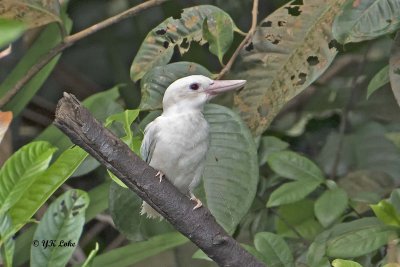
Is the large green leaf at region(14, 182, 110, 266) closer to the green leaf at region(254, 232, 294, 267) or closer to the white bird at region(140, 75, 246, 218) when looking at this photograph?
the green leaf at region(254, 232, 294, 267)

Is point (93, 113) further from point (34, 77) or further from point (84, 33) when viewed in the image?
point (84, 33)

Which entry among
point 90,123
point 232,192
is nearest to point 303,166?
point 232,192

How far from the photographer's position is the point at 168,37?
212 centimetres

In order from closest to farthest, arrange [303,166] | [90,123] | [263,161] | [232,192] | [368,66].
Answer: [90,123] < [232,192] < [303,166] < [263,161] < [368,66]

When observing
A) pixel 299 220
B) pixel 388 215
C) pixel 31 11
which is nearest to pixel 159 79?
pixel 31 11

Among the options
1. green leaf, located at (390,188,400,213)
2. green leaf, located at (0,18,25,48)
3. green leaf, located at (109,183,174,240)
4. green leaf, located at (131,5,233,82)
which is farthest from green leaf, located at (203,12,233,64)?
green leaf, located at (0,18,25,48)

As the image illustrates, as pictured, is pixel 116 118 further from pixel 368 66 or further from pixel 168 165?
pixel 368 66

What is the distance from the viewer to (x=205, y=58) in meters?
3.07

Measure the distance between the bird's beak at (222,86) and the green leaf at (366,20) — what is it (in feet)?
0.67

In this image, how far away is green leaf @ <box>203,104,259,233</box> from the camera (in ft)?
6.55

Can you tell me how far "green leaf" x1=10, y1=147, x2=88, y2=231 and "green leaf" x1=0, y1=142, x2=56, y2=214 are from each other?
1.4 inches

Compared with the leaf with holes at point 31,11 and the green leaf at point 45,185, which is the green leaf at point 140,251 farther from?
the leaf with holes at point 31,11

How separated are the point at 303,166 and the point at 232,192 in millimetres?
399

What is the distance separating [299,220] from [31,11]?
3.17 feet
